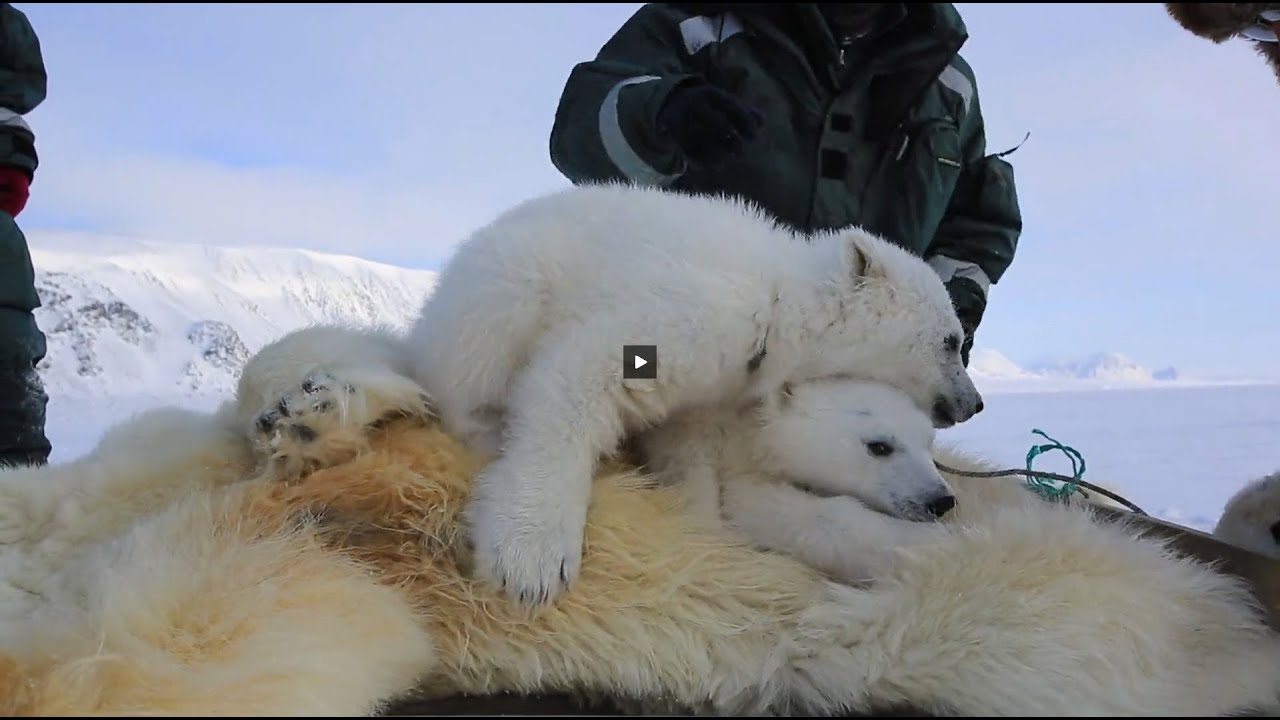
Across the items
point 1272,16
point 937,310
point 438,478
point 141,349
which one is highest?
point 1272,16

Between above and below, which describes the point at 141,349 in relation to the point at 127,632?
below

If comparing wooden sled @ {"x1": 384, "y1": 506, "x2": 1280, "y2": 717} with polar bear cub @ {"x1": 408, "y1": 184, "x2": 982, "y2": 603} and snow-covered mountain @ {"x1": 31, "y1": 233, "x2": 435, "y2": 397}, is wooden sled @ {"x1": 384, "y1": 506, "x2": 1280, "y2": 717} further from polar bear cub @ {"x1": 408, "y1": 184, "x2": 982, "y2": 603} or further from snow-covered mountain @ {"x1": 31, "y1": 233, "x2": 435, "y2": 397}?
snow-covered mountain @ {"x1": 31, "y1": 233, "x2": 435, "y2": 397}

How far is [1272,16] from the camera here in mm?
1235

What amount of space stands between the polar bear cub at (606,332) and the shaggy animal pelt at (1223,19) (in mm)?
582

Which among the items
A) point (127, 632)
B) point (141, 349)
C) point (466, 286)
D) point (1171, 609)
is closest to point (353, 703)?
point (127, 632)

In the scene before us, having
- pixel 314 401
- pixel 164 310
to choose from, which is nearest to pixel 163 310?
pixel 164 310

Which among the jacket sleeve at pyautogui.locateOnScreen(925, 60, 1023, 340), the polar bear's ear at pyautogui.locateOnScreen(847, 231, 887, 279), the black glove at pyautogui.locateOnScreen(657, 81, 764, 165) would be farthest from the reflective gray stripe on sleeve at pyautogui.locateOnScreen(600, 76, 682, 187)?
the jacket sleeve at pyautogui.locateOnScreen(925, 60, 1023, 340)

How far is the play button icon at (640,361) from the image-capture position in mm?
1178

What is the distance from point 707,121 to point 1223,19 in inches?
31.8

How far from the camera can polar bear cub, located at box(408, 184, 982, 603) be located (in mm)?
1091

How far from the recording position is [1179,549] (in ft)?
3.79

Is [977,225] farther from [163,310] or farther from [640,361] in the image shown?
[163,310]

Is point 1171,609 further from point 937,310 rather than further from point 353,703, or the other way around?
point 353,703

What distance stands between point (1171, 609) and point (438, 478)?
3.00ft
